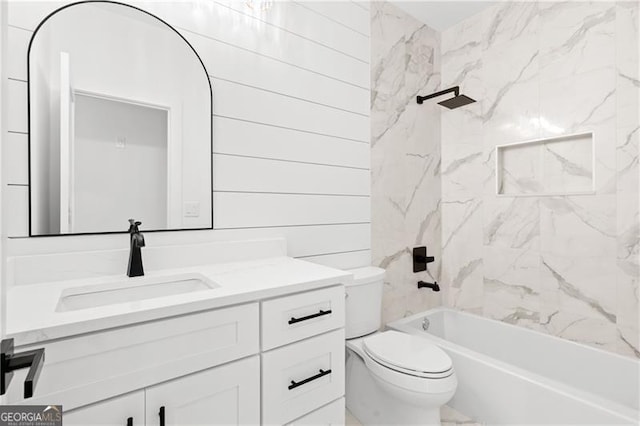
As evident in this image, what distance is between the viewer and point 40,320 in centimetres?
73

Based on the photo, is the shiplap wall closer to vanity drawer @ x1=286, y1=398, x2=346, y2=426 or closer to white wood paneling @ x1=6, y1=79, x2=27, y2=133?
white wood paneling @ x1=6, y1=79, x2=27, y2=133

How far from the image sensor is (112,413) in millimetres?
773

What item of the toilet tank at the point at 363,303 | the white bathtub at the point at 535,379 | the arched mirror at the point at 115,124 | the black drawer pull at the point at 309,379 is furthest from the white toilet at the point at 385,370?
the arched mirror at the point at 115,124

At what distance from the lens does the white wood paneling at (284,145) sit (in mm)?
1520

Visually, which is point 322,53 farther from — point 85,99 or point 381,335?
point 381,335

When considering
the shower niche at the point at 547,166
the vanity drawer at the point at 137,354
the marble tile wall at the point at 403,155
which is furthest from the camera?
the marble tile wall at the point at 403,155

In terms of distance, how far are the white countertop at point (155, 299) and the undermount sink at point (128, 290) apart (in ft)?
0.07

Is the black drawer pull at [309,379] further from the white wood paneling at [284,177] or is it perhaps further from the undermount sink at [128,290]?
the white wood paneling at [284,177]

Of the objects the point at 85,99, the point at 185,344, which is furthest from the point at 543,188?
the point at 85,99

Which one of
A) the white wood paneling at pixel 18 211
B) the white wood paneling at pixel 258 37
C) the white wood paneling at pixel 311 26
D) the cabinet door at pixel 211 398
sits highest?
the white wood paneling at pixel 311 26

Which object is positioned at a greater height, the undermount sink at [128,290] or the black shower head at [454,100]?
the black shower head at [454,100]

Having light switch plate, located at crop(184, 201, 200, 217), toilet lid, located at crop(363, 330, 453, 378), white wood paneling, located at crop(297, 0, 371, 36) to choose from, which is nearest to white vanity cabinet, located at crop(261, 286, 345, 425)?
toilet lid, located at crop(363, 330, 453, 378)

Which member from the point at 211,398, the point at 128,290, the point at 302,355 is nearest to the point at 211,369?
the point at 211,398

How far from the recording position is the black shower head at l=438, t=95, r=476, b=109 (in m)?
2.19
